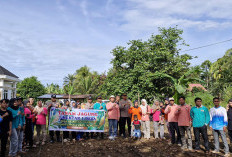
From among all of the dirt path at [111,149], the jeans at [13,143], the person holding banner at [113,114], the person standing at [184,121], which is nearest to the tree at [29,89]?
the person holding banner at [113,114]

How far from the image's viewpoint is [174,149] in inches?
267

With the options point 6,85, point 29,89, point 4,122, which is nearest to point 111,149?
point 4,122

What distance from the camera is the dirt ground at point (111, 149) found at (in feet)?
20.4

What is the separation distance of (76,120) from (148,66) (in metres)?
11.5

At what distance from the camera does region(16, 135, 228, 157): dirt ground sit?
6.21 meters

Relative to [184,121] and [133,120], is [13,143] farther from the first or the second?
[184,121]

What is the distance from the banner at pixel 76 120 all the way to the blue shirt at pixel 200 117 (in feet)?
12.5

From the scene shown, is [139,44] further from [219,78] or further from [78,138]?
[219,78]

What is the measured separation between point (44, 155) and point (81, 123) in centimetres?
240

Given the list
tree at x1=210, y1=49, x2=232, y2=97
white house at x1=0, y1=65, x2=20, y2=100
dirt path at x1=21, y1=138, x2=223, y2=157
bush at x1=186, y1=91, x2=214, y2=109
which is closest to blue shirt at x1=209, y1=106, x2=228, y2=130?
dirt path at x1=21, y1=138, x2=223, y2=157

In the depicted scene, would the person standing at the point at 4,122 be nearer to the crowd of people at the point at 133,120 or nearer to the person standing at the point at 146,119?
the crowd of people at the point at 133,120

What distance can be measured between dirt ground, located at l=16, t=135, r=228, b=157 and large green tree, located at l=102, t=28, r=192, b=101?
10.2m

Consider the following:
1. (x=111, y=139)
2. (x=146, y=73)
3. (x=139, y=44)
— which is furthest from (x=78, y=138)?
(x=139, y=44)

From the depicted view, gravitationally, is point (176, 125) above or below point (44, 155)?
above
